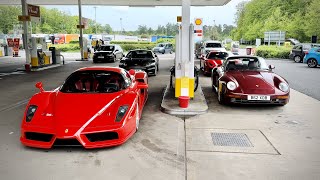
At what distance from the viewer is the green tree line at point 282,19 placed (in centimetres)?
3628

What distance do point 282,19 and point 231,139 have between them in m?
46.2

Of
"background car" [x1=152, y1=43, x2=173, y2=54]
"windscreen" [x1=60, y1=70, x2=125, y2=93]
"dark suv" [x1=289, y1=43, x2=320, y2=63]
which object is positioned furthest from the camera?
"background car" [x1=152, y1=43, x2=173, y2=54]

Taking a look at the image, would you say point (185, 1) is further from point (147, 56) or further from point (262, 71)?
Result: point (147, 56)

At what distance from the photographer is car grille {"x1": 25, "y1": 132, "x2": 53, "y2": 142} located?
4512 millimetres

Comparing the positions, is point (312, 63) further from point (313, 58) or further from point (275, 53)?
point (275, 53)

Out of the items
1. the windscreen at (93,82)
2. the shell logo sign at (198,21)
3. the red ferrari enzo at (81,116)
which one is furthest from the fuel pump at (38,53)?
the red ferrari enzo at (81,116)

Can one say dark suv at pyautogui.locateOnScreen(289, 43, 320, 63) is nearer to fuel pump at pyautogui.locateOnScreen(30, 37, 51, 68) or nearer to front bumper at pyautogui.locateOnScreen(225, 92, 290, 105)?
front bumper at pyautogui.locateOnScreen(225, 92, 290, 105)

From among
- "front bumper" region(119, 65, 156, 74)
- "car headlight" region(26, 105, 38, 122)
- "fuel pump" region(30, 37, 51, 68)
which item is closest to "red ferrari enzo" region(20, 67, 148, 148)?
"car headlight" region(26, 105, 38, 122)

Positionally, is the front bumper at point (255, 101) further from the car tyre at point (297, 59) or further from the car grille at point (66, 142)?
the car tyre at point (297, 59)

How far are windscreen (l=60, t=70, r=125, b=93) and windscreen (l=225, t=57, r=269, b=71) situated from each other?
12.7ft

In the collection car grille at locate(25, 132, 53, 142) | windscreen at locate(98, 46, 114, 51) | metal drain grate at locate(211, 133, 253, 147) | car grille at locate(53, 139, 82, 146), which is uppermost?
windscreen at locate(98, 46, 114, 51)

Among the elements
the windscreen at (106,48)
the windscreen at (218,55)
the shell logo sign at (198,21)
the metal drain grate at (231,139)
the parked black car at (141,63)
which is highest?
the shell logo sign at (198,21)

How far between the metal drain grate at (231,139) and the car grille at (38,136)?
263 centimetres

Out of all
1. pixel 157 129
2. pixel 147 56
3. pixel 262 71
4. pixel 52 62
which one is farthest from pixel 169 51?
pixel 157 129
